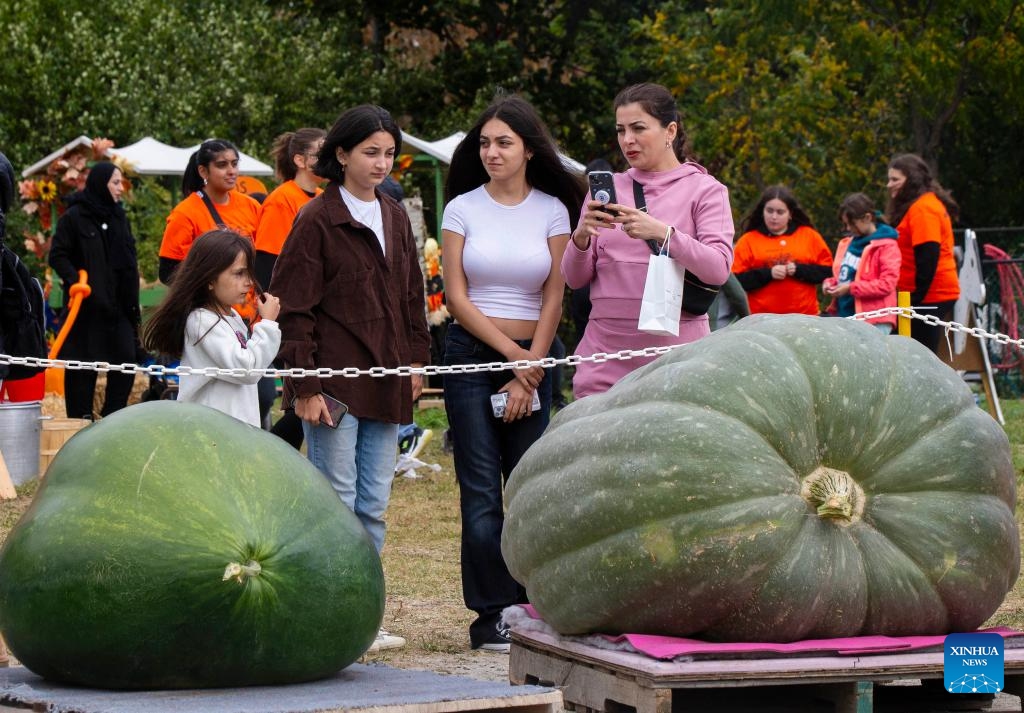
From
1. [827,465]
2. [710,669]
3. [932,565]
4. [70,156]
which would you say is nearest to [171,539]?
[710,669]

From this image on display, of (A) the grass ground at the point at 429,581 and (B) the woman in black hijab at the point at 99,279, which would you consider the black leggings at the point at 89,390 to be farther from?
(A) the grass ground at the point at 429,581

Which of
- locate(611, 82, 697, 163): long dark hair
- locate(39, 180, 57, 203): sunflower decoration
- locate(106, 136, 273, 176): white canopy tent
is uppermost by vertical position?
locate(106, 136, 273, 176): white canopy tent

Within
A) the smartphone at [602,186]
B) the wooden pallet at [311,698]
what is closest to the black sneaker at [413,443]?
the smartphone at [602,186]

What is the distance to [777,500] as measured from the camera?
405cm

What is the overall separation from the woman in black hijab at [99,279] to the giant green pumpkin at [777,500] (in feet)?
22.9

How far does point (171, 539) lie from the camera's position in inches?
157

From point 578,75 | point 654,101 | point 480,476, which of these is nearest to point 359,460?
point 480,476

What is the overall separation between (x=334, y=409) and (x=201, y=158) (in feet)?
12.3

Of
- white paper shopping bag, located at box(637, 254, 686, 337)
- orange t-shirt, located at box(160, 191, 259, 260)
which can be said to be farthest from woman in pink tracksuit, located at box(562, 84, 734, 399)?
orange t-shirt, located at box(160, 191, 259, 260)

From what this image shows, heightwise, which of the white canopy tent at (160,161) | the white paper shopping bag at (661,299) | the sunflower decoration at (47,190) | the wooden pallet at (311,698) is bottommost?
the wooden pallet at (311,698)

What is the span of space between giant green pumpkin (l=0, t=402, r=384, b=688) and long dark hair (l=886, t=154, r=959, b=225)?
747 centimetres

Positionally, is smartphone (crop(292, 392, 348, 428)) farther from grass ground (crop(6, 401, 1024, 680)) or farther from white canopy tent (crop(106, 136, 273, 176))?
white canopy tent (crop(106, 136, 273, 176))

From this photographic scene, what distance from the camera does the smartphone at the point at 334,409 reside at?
17.9 feet

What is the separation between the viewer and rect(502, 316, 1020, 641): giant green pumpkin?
403cm
